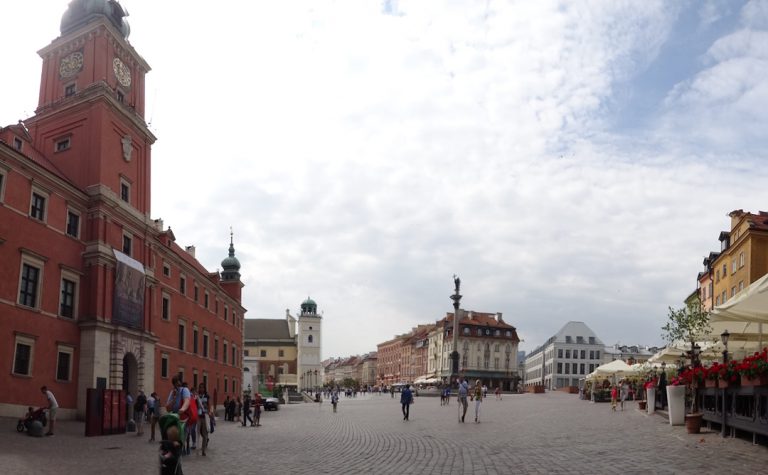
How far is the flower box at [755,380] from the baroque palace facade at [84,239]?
82.1 feet

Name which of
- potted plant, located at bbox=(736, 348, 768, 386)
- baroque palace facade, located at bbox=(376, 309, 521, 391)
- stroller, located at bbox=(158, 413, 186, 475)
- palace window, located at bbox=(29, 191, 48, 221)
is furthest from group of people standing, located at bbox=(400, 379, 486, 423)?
baroque palace facade, located at bbox=(376, 309, 521, 391)

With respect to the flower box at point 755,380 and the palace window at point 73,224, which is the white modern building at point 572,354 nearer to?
the palace window at point 73,224

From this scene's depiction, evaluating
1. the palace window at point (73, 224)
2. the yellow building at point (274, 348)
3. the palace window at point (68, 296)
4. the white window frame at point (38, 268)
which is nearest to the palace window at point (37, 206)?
the white window frame at point (38, 268)

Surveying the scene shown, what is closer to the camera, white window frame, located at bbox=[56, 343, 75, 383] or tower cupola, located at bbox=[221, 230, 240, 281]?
white window frame, located at bbox=[56, 343, 75, 383]

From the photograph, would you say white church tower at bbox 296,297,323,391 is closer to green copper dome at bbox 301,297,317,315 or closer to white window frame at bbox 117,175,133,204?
green copper dome at bbox 301,297,317,315

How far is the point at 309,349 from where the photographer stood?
129375 mm

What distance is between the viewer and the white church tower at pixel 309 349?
418 ft

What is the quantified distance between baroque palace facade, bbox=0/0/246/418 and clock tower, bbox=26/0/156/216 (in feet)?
0.24

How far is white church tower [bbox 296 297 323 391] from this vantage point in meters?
128

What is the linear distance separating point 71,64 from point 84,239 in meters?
10.5

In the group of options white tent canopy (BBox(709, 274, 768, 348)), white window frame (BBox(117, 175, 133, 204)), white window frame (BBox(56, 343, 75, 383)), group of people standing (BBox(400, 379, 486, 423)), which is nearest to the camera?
white tent canopy (BBox(709, 274, 768, 348))

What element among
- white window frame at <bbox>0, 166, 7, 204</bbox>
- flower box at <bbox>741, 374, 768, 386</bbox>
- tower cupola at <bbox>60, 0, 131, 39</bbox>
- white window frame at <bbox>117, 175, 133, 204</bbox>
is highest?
tower cupola at <bbox>60, 0, 131, 39</bbox>

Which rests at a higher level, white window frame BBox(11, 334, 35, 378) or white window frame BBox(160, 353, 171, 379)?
white window frame BBox(11, 334, 35, 378)

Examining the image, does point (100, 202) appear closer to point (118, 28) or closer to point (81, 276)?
point (81, 276)
